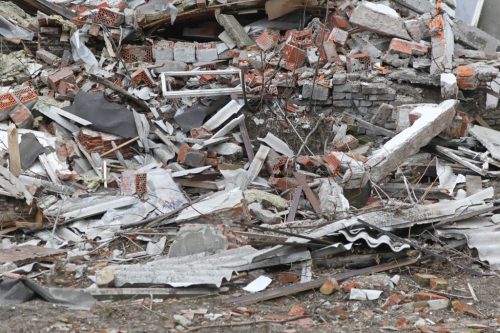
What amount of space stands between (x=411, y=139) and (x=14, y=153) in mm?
4511

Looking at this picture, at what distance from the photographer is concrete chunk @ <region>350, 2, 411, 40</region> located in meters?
11.6

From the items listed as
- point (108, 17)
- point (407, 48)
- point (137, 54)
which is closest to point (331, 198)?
point (407, 48)

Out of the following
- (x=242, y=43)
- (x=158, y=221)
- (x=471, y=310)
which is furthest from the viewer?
(x=242, y=43)

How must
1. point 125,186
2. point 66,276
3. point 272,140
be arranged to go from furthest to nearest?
point 272,140 < point 125,186 < point 66,276

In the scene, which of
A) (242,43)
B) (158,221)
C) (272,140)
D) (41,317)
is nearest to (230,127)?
(272,140)

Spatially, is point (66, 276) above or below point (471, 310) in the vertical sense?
below

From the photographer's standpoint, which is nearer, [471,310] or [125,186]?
[471,310]

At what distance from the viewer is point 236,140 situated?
420 inches

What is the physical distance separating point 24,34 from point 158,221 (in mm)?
5188

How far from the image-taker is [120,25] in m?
12.4

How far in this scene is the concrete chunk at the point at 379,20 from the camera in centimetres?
1156

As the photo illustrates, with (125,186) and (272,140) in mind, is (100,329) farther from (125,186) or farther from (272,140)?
(272,140)

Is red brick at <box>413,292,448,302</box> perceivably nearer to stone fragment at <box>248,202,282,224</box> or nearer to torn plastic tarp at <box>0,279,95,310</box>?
stone fragment at <box>248,202,282,224</box>

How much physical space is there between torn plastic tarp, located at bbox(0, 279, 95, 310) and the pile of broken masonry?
24 millimetres
